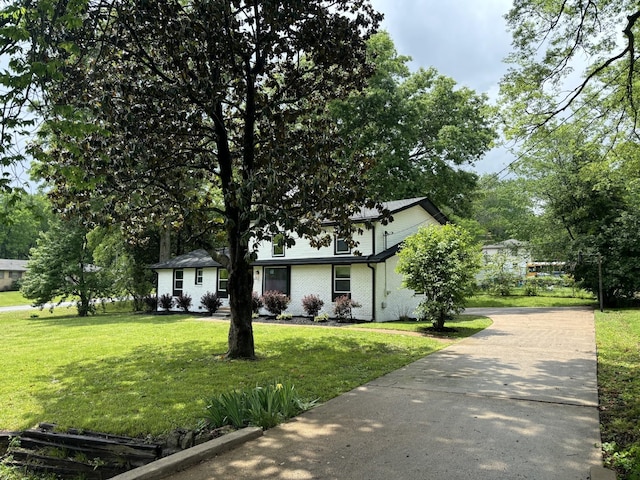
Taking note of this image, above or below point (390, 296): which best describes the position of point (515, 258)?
above

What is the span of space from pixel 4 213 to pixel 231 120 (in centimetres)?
600

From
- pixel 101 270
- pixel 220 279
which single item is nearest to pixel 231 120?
pixel 220 279

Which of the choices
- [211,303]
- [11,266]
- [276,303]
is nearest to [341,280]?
[276,303]

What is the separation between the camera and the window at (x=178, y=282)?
24.5 metres

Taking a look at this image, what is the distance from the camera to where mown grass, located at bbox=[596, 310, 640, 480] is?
377cm

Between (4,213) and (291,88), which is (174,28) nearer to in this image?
(291,88)

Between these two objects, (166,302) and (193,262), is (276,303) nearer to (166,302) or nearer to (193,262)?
(193,262)

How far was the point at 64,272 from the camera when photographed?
79.3 ft

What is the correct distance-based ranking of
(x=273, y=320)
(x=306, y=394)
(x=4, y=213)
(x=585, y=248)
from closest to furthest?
(x=4, y=213)
(x=306, y=394)
(x=273, y=320)
(x=585, y=248)

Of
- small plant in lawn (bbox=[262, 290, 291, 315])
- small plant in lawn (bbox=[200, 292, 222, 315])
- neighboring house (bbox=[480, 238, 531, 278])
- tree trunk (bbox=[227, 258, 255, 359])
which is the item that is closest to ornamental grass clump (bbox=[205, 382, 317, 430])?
tree trunk (bbox=[227, 258, 255, 359])

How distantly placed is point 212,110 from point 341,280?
11587 mm

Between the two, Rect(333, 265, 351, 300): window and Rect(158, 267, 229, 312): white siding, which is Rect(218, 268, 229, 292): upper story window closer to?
Rect(158, 267, 229, 312): white siding

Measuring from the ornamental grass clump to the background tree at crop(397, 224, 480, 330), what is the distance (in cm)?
859

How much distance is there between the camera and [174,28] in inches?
268
